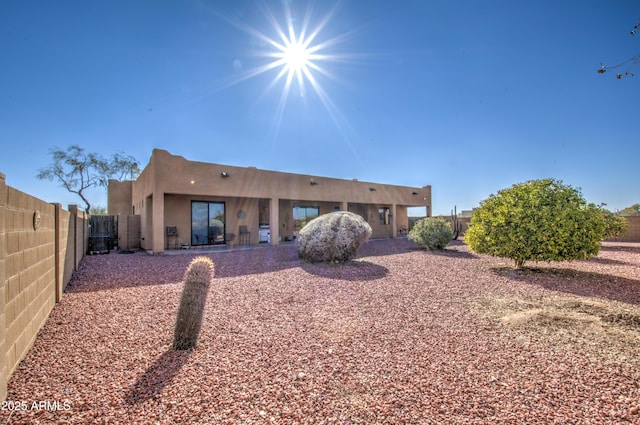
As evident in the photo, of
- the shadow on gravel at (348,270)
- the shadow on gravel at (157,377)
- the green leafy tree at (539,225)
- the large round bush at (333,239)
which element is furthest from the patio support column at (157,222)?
the green leafy tree at (539,225)

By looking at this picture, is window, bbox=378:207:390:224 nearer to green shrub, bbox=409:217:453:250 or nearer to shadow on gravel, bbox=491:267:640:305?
green shrub, bbox=409:217:453:250

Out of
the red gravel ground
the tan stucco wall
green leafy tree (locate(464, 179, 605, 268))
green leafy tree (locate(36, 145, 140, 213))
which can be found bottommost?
the red gravel ground

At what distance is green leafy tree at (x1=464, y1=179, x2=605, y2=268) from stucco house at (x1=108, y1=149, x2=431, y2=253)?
364 inches

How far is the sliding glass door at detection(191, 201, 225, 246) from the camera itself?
13.2 metres

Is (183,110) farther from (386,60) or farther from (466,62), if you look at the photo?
(466,62)

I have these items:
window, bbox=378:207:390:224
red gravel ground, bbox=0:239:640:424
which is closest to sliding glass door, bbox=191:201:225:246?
red gravel ground, bbox=0:239:640:424

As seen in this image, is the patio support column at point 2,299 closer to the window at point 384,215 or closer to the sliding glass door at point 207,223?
the sliding glass door at point 207,223

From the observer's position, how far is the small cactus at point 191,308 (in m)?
3.21

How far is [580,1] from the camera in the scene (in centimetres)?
611

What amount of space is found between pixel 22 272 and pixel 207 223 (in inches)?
440

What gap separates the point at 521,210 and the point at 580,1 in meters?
4.85

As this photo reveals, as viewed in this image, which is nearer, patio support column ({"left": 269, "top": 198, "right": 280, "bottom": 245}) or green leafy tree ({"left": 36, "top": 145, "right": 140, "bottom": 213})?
patio support column ({"left": 269, "top": 198, "right": 280, "bottom": 245})

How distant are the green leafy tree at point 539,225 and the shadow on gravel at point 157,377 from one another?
813cm

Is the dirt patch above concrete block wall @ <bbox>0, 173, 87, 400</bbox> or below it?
below
